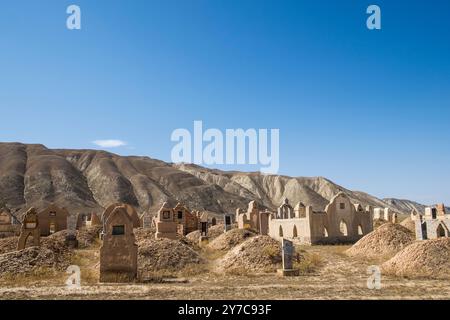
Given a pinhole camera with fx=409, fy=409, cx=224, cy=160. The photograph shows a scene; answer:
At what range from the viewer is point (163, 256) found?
20.0 m

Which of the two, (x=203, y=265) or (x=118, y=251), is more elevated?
(x=118, y=251)

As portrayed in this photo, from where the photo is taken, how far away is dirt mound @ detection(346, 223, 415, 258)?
79.5ft

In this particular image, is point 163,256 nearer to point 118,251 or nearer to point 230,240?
point 118,251

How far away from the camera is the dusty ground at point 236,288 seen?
473 inches

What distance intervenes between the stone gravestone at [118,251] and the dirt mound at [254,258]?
15.7ft

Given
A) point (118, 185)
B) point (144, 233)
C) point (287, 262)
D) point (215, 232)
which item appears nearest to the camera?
point (287, 262)

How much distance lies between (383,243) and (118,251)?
55.0ft

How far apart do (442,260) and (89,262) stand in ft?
55.5

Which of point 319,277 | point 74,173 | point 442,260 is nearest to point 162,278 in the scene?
point 319,277

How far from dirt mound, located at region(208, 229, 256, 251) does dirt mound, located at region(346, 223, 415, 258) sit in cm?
772

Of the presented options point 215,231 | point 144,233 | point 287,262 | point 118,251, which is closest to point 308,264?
point 287,262

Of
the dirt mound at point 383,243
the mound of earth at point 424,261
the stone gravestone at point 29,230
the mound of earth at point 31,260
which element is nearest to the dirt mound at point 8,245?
the stone gravestone at point 29,230

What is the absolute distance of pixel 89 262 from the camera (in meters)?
21.5
